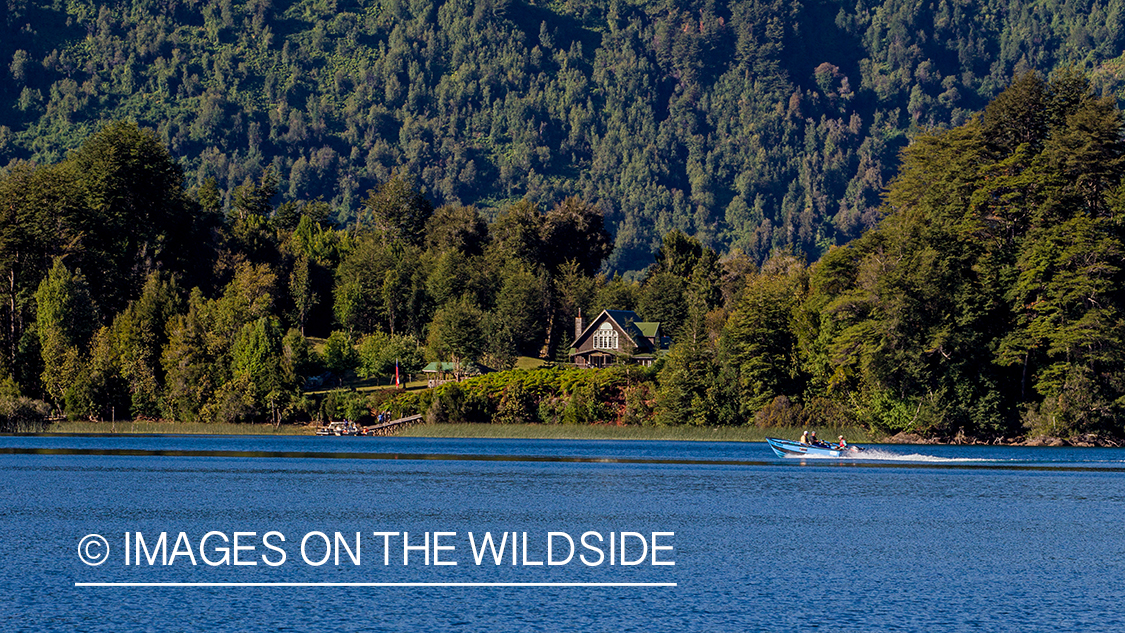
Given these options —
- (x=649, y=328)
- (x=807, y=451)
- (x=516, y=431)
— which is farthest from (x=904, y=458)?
(x=649, y=328)

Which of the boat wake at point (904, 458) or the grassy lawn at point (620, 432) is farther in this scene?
the grassy lawn at point (620, 432)

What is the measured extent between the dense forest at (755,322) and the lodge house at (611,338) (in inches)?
554

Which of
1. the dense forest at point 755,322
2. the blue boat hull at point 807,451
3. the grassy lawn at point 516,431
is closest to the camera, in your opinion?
the blue boat hull at point 807,451

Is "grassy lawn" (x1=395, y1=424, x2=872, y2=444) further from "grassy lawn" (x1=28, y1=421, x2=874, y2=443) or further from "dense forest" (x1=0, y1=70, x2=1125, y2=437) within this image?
"dense forest" (x1=0, y1=70, x2=1125, y2=437)

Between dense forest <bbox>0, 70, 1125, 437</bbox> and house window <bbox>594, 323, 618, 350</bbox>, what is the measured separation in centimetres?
1557

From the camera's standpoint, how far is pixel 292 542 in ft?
175

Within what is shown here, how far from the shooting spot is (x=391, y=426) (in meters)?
140

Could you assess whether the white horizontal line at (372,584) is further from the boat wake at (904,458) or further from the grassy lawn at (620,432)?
the grassy lawn at (620,432)

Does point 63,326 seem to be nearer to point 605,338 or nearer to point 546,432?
point 546,432

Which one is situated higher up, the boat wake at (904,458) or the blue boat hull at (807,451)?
the blue boat hull at (807,451)

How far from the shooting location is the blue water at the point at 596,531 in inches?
1590

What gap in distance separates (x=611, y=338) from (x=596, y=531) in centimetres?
13463

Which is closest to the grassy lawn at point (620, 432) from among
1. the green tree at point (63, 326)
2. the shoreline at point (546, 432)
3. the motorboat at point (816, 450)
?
the shoreline at point (546, 432)

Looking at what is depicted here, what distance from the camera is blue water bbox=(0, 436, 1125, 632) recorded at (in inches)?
1590
